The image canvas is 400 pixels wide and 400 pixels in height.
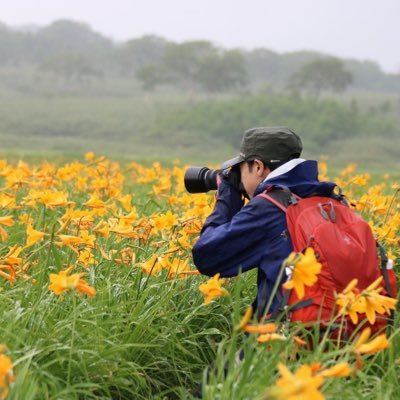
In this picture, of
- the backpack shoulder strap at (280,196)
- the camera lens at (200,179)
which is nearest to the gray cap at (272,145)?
the backpack shoulder strap at (280,196)

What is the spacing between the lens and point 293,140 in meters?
2.21

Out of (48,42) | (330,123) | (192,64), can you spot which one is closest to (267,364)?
(330,123)

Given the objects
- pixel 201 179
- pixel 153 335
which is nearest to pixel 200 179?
pixel 201 179

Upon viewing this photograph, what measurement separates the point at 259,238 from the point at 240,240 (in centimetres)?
6

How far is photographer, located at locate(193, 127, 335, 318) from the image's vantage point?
207 centimetres

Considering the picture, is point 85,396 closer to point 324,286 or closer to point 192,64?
point 324,286

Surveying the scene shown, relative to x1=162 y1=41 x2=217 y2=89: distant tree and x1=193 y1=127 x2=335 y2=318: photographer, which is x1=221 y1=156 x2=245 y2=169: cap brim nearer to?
x1=193 y1=127 x2=335 y2=318: photographer

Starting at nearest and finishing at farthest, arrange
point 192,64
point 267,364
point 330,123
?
point 267,364 → point 330,123 → point 192,64

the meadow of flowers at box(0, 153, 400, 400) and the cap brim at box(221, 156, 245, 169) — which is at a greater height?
the cap brim at box(221, 156, 245, 169)

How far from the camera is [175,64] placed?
65312mm

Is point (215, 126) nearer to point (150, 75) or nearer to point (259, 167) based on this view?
point (150, 75)

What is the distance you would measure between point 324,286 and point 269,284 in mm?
210

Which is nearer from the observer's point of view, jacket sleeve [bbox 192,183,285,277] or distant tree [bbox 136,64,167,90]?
jacket sleeve [bbox 192,183,285,277]

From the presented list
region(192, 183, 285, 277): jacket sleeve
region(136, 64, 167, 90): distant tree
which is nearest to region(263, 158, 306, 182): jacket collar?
region(192, 183, 285, 277): jacket sleeve
